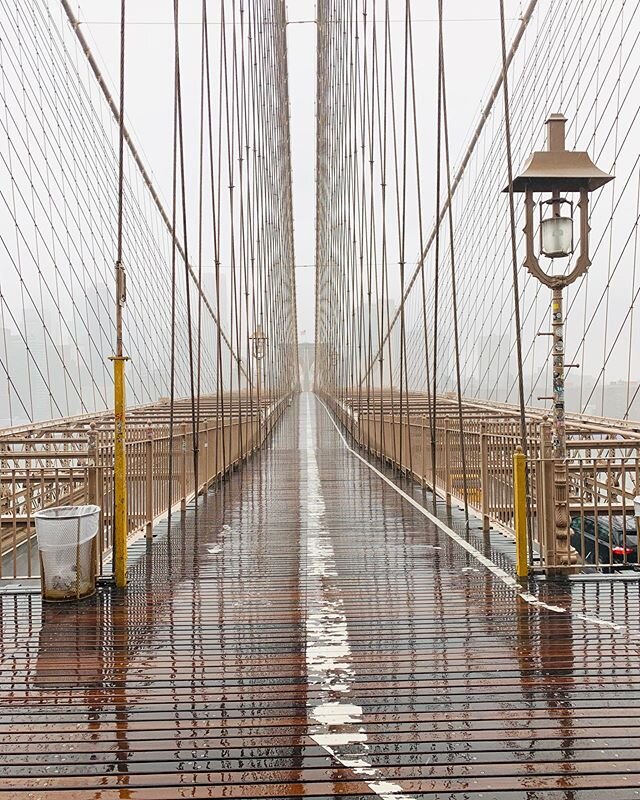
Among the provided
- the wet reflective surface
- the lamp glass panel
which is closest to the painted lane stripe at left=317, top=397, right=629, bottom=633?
the wet reflective surface

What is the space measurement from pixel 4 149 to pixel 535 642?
1393 centimetres

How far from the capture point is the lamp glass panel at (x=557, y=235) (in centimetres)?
550

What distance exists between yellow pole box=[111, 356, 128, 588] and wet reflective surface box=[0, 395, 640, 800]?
0.21 meters

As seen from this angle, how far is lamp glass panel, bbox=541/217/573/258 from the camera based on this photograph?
550 cm

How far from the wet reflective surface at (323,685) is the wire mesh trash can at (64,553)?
Result: 0.16 meters

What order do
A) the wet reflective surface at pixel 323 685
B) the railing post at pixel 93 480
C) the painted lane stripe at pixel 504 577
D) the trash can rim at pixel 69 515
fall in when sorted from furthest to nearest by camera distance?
the railing post at pixel 93 480 → the trash can rim at pixel 69 515 → the painted lane stripe at pixel 504 577 → the wet reflective surface at pixel 323 685

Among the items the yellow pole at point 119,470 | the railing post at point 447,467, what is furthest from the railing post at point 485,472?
the yellow pole at point 119,470

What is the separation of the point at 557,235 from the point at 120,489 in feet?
11.5

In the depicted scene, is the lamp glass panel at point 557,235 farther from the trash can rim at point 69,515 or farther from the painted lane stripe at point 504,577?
the trash can rim at point 69,515

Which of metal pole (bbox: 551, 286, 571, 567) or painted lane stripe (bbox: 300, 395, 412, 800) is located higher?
metal pole (bbox: 551, 286, 571, 567)

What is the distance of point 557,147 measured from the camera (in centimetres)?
567

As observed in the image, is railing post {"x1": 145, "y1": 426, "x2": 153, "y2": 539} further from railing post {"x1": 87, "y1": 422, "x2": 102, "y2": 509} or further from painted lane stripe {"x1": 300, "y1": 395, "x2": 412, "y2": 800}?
painted lane stripe {"x1": 300, "y1": 395, "x2": 412, "y2": 800}

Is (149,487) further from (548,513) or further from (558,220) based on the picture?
(558,220)

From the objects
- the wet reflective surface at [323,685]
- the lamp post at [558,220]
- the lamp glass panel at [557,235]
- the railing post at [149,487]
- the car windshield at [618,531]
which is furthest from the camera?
the car windshield at [618,531]
